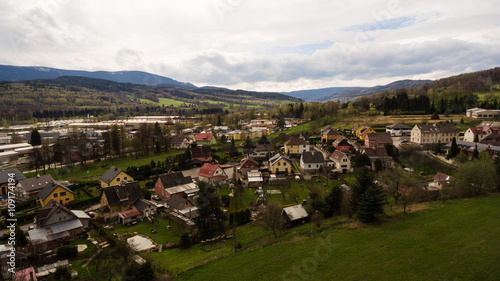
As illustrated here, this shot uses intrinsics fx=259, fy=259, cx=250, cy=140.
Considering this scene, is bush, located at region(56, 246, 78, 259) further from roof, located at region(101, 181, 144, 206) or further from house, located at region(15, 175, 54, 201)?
house, located at region(15, 175, 54, 201)

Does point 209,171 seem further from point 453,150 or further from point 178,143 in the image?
point 453,150

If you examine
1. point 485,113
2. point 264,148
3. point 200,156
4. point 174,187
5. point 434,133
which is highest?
point 485,113

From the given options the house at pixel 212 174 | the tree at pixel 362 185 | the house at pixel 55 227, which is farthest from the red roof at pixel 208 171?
the tree at pixel 362 185

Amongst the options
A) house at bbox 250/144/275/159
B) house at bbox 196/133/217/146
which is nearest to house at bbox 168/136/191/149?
house at bbox 196/133/217/146

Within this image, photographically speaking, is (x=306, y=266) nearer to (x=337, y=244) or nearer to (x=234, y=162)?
(x=337, y=244)

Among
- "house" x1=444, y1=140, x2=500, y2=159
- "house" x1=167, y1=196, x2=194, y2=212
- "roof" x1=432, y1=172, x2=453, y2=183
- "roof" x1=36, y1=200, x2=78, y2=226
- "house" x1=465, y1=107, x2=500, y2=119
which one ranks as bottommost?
"house" x1=167, y1=196, x2=194, y2=212

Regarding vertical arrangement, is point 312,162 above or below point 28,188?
above

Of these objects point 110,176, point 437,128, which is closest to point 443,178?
point 437,128
